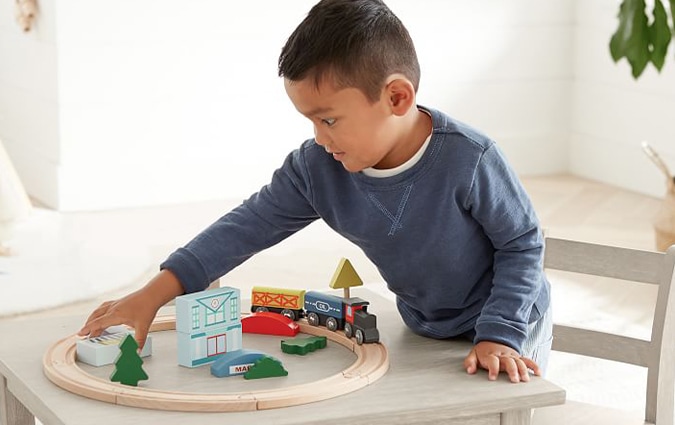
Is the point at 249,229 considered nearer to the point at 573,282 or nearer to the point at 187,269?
the point at 187,269

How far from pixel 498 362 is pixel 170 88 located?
11.6 ft

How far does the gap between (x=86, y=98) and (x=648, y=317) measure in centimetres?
239

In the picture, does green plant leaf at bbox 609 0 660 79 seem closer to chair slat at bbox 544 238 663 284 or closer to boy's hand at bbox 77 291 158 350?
chair slat at bbox 544 238 663 284

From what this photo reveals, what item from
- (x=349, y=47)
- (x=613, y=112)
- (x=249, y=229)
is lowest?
(x=613, y=112)

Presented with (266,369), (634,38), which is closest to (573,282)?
(634,38)

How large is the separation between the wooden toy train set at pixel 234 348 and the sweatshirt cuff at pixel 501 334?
127 mm

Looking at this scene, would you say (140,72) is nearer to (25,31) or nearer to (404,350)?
(25,31)

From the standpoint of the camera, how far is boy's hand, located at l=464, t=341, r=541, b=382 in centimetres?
133

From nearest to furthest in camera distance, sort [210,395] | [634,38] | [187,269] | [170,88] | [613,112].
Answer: [210,395] < [187,269] < [634,38] < [170,88] < [613,112]

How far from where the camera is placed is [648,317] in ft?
10.8

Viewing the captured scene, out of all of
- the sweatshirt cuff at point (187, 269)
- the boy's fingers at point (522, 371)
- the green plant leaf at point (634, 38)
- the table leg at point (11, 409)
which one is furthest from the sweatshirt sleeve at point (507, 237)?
the green plant leaf at point (634, 38)

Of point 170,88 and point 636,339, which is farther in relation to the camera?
point 170,88

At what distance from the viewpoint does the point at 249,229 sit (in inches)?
62.8

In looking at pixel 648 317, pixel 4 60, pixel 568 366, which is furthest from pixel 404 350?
pixel 4 60
